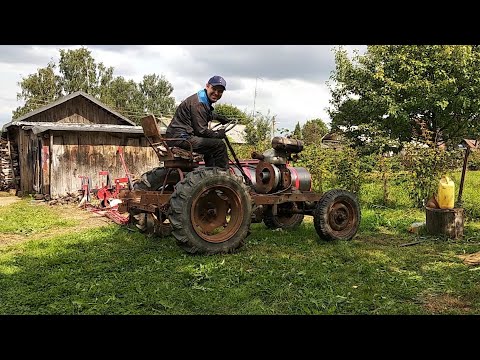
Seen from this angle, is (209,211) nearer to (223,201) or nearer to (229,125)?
(223,201)

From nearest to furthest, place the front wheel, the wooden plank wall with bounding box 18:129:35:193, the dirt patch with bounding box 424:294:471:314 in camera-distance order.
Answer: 1. the dirt patch with bounding box 424:294:471:314
2. the front wheel
3. the wooden plank wall with bounding box 18:129:35:193

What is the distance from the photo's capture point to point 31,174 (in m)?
17.2

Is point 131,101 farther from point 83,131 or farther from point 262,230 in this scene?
point 262,230

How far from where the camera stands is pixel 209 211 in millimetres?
5902

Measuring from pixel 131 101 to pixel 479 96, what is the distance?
49.5 metres

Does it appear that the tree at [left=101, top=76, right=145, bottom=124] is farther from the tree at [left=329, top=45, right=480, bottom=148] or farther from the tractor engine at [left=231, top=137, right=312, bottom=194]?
the tractor engine at [left=231, top=137, right=312, bottom=194]

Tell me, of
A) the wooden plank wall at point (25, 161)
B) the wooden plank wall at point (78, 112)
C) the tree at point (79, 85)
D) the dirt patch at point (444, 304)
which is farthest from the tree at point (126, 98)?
the dirt patch at point (444, 304)

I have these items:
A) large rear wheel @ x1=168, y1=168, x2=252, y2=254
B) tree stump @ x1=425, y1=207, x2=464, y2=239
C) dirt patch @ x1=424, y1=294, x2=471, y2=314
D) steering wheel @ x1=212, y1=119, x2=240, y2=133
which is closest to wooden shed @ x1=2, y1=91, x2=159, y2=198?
steering wheel @ x1=212, y1=119, x2=240, y2=133

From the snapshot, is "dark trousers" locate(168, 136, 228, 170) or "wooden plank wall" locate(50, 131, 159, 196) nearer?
"dark trousers" locate(168, 136, 228, 170)

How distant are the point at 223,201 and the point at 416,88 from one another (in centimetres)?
1491

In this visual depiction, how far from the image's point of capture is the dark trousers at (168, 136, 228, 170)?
19.4 feet

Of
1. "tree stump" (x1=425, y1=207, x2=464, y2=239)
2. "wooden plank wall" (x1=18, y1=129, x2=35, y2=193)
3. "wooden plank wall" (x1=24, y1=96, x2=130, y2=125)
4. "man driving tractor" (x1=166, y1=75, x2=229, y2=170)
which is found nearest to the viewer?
"man driving tractor" (x1=166, y1=75, x2=229, y2=170)

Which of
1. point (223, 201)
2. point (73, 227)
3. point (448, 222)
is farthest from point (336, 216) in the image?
point (73, 227)
